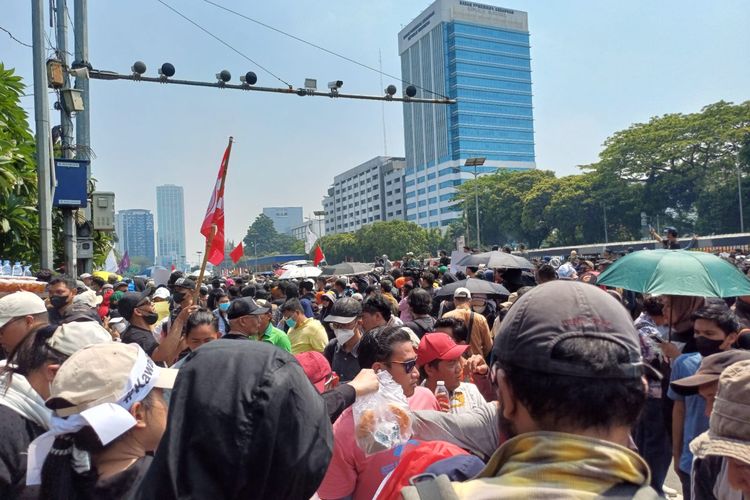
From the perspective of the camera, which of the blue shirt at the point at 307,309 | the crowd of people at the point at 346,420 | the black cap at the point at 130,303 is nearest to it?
the crowd of people at the point at 346,420

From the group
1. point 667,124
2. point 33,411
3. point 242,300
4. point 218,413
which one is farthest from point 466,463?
point 667,124

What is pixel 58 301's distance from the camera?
6504 millimetres

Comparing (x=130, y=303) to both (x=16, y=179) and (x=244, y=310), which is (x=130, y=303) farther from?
(x=16, y=179)

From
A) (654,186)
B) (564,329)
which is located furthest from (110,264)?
(654,186)

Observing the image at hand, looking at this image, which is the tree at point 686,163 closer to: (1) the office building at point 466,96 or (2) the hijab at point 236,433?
(2) the hijab at point 236,433

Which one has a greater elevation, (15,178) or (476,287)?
(15,178)

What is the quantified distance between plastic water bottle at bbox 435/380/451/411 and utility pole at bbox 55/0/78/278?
9248mm

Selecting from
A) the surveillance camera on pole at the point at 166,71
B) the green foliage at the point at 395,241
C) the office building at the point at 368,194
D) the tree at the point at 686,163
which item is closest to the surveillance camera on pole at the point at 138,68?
the surveillance camera on pole at the point at 166,71

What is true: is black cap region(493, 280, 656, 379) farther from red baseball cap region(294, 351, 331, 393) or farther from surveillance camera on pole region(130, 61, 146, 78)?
surveillance camera on pole region(130, 61, 146, 78)

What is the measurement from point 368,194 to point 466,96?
35715 mm

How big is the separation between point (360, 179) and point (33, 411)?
457 feet

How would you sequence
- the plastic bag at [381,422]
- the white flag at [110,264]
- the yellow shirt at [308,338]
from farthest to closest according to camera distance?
the white flag at [110,264], the yellow shirt at [308,338], the plastic bag at [381,422]

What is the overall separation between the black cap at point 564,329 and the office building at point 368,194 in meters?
127

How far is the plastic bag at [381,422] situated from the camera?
7.93 ft
